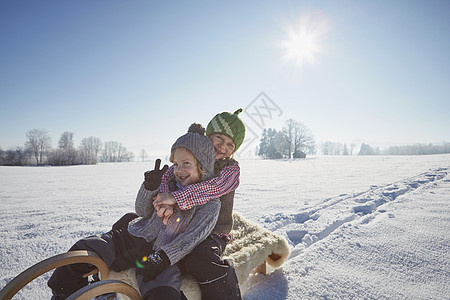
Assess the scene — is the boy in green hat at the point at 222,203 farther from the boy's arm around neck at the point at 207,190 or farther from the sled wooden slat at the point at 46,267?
the sled wooden slat at the point at 46,267

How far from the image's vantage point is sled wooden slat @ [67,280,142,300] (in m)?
0.79

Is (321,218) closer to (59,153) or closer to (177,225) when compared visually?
(177,225)

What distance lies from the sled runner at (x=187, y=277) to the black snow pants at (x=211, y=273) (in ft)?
0.31

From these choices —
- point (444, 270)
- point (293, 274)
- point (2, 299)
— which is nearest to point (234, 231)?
point (293, 274)

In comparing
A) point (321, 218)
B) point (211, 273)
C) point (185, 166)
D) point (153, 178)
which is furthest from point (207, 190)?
point (321, 218)

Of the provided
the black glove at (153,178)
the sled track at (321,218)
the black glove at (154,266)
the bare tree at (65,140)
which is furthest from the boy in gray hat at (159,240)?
the bare tree at (65,140)

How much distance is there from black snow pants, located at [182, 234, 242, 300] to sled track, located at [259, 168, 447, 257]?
1.50m

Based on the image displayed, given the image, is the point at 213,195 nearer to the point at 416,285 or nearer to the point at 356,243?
the point at 416,285

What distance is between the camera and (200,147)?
1632mm

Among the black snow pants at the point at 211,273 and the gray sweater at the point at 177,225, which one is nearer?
the black snow pants at the point at 211,273

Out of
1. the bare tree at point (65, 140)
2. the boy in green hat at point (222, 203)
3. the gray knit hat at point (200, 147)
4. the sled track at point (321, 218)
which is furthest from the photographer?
the bare tree at point (65, 140)

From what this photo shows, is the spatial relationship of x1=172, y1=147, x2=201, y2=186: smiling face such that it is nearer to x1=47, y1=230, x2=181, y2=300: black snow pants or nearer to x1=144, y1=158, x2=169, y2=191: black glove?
x1=144, y1=158, x2=169, y2=191: black glove

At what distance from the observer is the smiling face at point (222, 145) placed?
2021mm

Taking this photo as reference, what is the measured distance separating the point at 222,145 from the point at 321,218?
103 inches
